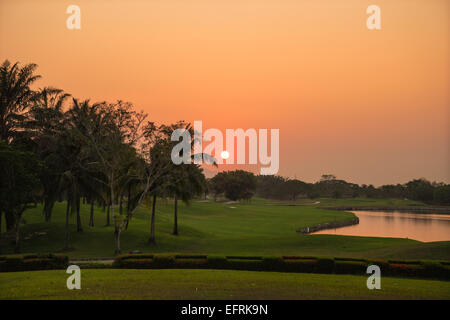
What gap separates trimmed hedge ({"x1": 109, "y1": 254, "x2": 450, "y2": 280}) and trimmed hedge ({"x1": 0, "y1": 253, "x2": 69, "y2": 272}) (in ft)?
14.0

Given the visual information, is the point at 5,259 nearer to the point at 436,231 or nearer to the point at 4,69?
the point at 4,69

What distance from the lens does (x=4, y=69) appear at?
46875 millimetres

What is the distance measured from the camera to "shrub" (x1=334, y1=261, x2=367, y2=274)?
27938 mm

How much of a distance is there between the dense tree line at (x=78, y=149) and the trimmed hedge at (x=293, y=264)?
1249 centimetres

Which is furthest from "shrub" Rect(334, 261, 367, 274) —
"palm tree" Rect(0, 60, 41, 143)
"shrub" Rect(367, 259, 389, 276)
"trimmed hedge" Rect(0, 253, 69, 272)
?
"palm tree" Rect(0, 60, 41, 143)

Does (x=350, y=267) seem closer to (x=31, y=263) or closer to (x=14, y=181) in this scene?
(x=31, y=263)

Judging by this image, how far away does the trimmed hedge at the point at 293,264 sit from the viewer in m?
27.3

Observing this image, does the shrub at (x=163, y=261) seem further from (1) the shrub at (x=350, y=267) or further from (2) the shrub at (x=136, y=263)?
(1) the shrub at (x=350, y=267)

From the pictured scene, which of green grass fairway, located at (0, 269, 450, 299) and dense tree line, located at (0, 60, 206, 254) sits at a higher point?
dense tree line, located at (0, 60, 206, 254)

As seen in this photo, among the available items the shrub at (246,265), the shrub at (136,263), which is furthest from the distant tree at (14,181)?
the shrub at (246,265)

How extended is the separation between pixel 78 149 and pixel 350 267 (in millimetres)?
34350

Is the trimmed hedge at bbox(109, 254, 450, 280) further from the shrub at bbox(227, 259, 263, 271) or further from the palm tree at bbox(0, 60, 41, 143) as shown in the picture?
the palm tree at bbox(0, 60, 41, 143)
